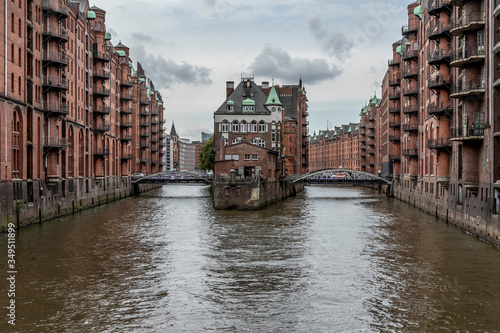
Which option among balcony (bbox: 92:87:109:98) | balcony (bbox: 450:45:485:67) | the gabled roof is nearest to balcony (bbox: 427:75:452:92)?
balcony (bbox: 450:45:485:67)

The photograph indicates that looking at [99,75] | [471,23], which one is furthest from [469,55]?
[99,75]

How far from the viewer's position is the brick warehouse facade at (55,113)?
136 ft

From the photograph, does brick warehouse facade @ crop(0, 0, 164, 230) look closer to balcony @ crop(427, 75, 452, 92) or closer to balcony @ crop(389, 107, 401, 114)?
balcony @ crop(427, 75, 452, 92)

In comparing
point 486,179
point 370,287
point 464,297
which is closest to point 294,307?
point 370,287

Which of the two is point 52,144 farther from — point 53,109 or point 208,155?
point 208,155

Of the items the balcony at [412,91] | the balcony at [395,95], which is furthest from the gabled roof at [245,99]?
the balcony at [412,91]

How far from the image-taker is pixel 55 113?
5112cm

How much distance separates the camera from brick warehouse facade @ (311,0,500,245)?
36531 millimetres

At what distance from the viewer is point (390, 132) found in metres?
94.6

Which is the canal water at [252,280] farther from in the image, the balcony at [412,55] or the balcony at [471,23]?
the balcony at [412,55]

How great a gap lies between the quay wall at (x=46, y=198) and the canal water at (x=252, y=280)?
139cm

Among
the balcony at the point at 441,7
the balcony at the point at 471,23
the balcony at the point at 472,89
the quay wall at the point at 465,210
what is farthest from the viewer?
the balcony at the point at 441,7

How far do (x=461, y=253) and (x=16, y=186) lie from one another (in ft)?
97.7

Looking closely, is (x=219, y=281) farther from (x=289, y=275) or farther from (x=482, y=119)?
(x=482, y=119)
